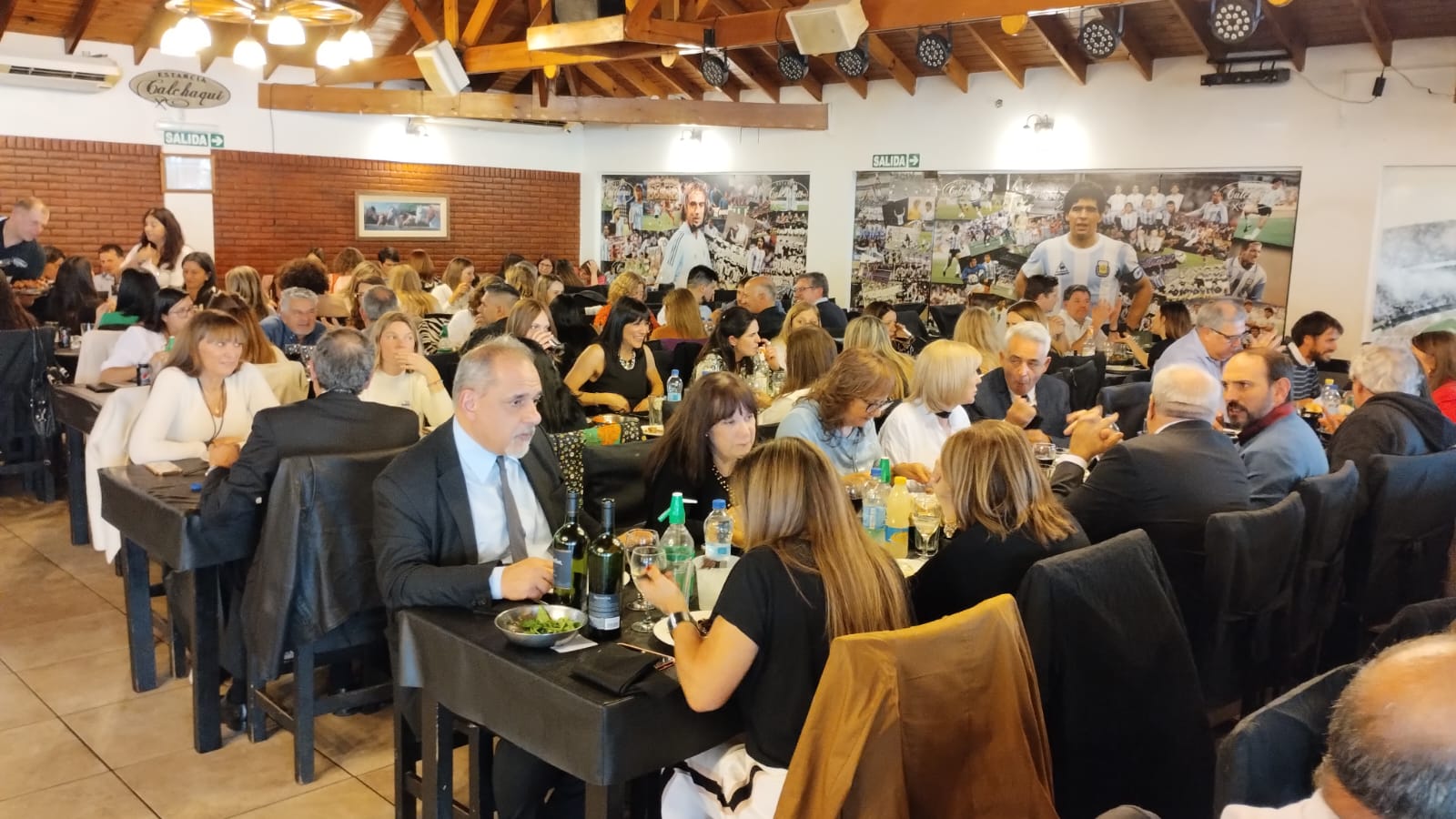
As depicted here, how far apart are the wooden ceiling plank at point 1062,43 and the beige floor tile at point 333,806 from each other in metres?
8.58

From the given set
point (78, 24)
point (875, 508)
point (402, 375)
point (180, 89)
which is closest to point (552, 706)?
point (875, 508)

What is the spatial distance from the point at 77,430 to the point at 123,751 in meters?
2.49

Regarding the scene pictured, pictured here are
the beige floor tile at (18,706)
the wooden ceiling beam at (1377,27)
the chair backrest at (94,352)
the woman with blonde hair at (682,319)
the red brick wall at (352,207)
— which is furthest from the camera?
the red brick wall at (352,207)

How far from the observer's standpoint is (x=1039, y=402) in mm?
5445

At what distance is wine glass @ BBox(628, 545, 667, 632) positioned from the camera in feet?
8.32

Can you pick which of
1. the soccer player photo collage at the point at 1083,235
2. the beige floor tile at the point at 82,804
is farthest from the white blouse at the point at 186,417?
the soccer player photo collage at the point at 1083,235

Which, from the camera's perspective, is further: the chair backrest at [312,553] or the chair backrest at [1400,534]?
the chair backrest at [1400,534]

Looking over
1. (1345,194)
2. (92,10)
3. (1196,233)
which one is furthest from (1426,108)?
(92,10)

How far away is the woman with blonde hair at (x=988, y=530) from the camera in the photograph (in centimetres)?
265

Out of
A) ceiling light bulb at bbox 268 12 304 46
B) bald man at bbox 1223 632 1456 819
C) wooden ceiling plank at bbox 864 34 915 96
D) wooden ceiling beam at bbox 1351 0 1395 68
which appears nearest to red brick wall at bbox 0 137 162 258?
ceiling light bulb at bbox 268 12 304 46

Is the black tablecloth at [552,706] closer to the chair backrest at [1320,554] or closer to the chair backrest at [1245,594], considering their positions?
the chair backrest at [1245,594]

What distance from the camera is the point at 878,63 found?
472 inches

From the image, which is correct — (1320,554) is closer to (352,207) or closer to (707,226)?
(707,226)

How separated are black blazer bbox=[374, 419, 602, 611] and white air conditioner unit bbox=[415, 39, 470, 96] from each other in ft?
24.4
